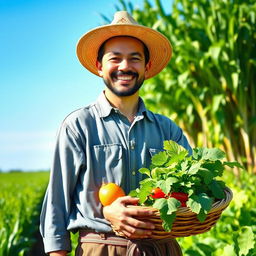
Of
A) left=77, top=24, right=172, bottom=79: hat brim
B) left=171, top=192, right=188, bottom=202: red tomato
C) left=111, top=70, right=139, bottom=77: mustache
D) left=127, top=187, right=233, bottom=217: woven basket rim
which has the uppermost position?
left=77, top=24, right=172, bottom=79: hat brim

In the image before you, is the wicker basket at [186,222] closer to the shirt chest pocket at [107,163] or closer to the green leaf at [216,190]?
the green leaf at [216,190]

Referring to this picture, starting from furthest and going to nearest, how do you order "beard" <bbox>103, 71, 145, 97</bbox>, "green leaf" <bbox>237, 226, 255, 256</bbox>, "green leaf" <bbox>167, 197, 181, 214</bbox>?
"green leaf" <bbox>237, 226, 255, 256</bbox>, "beard" <bbox>103, 71, 145, 97</bbox>, "green leaf" <bbox>167, 197, 181, 214</bbox>

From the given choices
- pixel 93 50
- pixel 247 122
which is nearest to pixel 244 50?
pixel 247 122

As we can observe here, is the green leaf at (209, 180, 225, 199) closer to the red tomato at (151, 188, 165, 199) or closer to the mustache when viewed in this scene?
the red tomato at (151, 188, 165, 199)

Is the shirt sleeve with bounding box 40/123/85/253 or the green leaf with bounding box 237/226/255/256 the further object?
the green leaf with bounding box 237/226/255/256

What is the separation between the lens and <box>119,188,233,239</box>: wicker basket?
182 centimetres

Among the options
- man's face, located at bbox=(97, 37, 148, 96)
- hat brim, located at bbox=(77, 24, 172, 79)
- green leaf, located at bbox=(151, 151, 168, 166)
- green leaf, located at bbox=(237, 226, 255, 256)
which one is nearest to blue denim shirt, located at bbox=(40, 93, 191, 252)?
man's face, located at bbox=(97, 37, 148, 96)

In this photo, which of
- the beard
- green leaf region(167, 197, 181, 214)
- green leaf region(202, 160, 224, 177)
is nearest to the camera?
green leaf region(167, 197, 181, 214)

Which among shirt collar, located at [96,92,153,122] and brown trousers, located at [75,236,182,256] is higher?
shirt collar, located at [96,92,153,122]

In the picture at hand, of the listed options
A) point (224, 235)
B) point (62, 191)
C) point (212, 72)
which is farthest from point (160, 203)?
point (212, 72)

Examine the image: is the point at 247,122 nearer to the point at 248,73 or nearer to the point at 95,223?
the point at 248,73

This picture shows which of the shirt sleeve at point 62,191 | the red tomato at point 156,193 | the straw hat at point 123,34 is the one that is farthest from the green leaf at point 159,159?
the straw hat at point 123,34

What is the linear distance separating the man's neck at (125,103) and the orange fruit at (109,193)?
0.39m

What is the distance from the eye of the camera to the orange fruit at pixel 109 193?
6.43 feet
